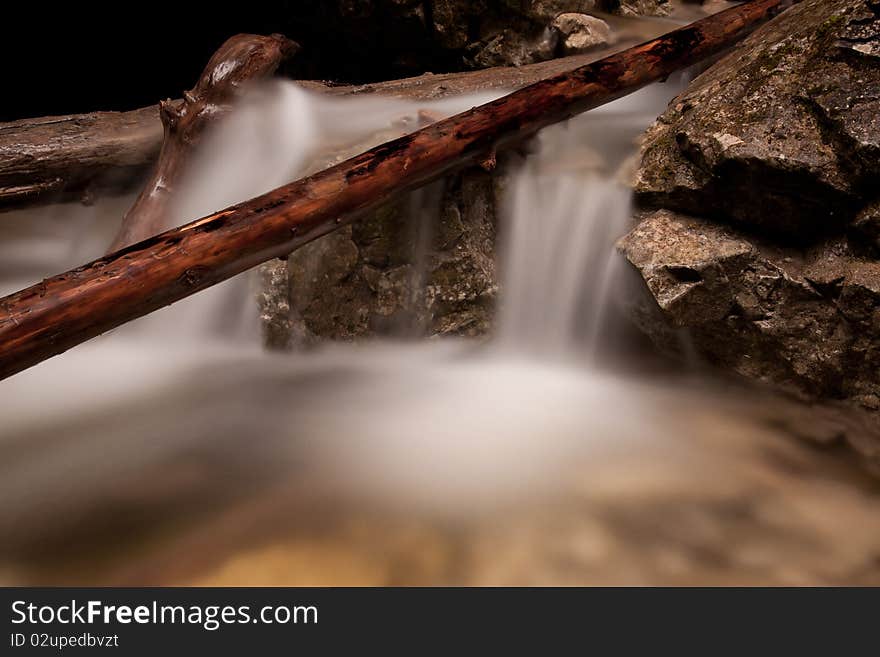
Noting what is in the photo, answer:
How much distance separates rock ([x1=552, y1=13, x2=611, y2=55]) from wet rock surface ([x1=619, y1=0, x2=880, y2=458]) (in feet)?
8.63

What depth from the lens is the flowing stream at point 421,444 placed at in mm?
1954

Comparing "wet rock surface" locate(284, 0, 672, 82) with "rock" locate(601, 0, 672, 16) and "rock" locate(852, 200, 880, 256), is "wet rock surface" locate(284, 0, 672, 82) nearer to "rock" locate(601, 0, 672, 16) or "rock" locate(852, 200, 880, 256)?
"rock" locate(601, 0, 672, 16)

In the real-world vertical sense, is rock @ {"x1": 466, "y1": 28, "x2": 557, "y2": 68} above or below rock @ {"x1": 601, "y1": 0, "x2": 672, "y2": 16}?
below

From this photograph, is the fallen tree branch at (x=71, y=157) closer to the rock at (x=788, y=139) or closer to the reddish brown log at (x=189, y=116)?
the reddish brown log at (x=189, y=116)

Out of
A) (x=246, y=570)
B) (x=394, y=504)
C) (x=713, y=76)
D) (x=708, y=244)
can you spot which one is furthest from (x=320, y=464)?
(x=713, y=76)

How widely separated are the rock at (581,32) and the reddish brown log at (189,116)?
2618 mm

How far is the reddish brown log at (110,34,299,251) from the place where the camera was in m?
3.78

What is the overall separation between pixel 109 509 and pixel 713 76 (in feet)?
10.9

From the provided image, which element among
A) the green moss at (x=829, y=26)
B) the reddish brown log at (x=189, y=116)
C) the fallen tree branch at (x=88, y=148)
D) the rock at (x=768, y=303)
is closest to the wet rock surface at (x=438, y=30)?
the fallen tree branch at (x=88, y=148)

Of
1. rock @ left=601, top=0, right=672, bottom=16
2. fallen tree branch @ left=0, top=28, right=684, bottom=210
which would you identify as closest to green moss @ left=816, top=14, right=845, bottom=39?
fallen tree branch @ left=0, top=28, right=684, bottom=210

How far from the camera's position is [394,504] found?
219cm

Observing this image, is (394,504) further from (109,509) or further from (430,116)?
(430,116)

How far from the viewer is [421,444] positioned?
2.56m

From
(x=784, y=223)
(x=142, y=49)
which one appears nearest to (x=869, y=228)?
(x=784, y=223)
